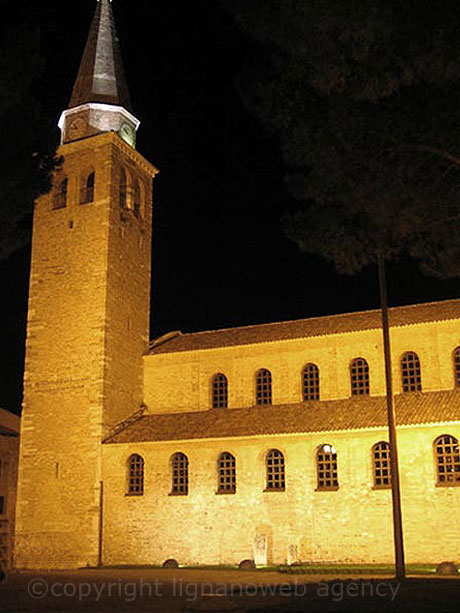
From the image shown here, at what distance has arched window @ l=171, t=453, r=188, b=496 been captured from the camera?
92.5 ft

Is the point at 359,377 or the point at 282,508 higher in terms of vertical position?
the point at 359,377

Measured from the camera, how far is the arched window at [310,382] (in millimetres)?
29172

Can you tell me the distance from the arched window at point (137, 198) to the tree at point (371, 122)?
746 inches

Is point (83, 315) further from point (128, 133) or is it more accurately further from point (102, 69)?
point (102, 69)

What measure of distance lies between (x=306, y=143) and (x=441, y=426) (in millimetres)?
13098

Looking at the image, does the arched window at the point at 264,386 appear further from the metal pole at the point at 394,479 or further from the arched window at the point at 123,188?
the metal pole at the point at 394,479

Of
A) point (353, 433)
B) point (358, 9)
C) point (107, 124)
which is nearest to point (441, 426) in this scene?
point (353, 433)

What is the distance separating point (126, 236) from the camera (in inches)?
1288

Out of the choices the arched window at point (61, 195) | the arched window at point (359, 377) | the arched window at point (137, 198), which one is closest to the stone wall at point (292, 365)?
the arched window at point (359, 377)

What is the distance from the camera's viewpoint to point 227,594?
15891mm

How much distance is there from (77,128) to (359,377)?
665 inches

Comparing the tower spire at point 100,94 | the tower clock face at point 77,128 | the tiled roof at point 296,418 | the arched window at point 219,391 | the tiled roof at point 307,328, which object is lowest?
the tiled roof at point 296,418

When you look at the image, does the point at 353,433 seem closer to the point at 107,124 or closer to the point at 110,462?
the point at 110,462

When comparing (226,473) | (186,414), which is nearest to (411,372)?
(226,473)
